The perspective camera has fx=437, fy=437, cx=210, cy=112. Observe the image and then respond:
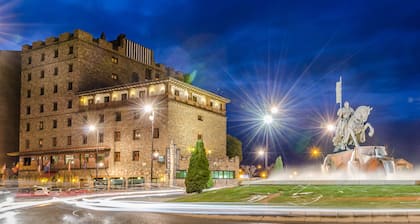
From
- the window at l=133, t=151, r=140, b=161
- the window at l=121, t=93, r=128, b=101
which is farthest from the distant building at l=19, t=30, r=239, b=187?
the window at l=121, t=93, r=128, b=101

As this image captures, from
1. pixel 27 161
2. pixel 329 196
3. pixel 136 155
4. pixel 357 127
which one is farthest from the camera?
pixel 27 161

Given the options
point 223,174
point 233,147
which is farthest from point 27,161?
point 233,147

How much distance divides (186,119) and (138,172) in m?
10.3

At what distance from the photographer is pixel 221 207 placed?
71.0 ft

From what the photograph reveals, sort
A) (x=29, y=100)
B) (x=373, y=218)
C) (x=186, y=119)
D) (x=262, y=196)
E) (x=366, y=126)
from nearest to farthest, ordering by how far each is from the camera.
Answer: (x=373, y=218)
(x=262, y=196)
(x=366, y=126)
(x=186, y=119)
(x=29, y=100)

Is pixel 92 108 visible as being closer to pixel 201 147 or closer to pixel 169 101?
pixel 169 101

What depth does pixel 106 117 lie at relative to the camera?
66.6 meters

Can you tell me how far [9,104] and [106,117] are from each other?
27.1 m

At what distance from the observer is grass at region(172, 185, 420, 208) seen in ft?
68.1

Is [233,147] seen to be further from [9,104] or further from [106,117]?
[9,104]

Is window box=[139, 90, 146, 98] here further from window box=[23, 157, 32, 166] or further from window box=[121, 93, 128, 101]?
window box=[23, 157, 32, 166]

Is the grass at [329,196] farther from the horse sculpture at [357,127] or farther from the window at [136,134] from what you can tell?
the window at [136,134]

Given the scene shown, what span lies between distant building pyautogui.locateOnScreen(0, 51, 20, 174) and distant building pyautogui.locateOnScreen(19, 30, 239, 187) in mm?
5899

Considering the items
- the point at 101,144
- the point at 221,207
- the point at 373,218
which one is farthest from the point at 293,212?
the point at 101,144
